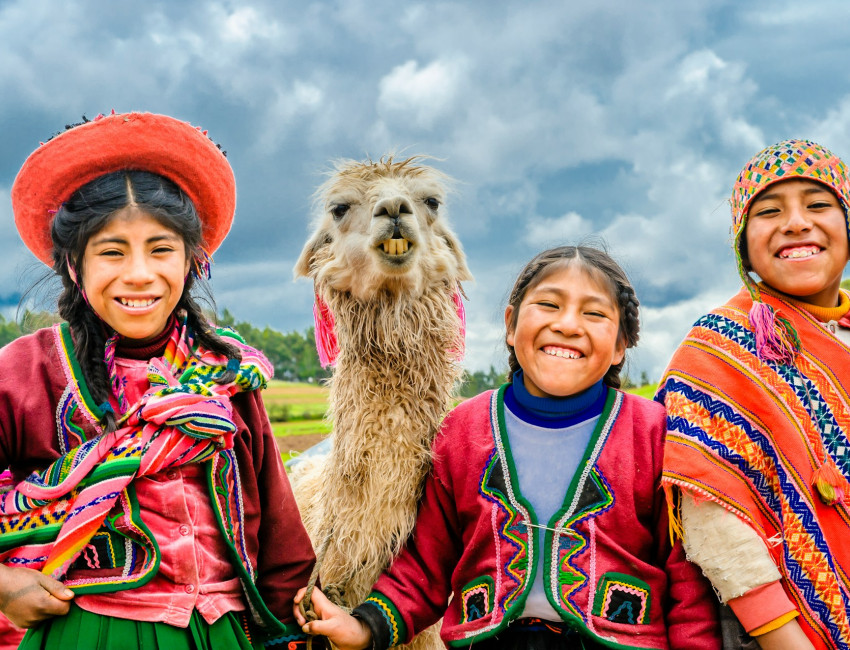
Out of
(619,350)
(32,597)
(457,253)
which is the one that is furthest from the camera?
(457,253)

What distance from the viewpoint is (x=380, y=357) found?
284 cm

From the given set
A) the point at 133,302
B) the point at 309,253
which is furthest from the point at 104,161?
the point at 309,253

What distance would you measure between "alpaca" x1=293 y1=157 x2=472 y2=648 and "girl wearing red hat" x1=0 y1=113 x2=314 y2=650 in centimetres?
26

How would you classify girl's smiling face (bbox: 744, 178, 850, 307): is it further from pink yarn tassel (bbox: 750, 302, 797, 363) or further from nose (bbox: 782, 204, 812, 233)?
pink yarn tassel (bbox: 750, 302, 797, 363)

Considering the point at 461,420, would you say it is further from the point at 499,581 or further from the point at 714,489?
the point at 714,489

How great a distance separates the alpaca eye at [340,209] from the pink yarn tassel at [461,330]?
1.85ft

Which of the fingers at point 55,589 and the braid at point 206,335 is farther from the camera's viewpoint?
the braid at point 206,335

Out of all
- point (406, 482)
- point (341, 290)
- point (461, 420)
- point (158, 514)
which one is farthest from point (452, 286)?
point (158, 514)

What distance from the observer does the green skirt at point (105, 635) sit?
6.63ft

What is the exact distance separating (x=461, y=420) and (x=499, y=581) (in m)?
0.57

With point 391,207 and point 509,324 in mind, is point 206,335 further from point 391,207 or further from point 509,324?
point 509,324

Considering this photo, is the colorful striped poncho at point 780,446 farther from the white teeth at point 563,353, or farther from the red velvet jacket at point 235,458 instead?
the red velvet jacket at point 235,458

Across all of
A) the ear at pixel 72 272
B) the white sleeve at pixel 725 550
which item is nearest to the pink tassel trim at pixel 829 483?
the white sleeve at pixel 725 550

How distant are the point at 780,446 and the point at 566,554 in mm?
799
